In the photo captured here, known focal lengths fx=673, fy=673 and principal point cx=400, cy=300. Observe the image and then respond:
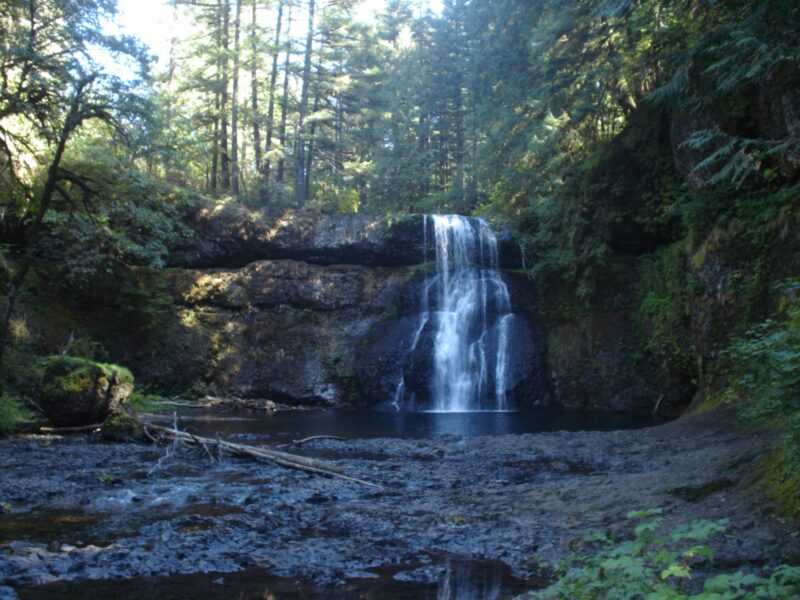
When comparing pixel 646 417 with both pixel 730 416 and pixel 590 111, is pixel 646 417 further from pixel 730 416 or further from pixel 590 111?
pixel 590 111

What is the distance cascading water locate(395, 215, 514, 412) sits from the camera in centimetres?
2044

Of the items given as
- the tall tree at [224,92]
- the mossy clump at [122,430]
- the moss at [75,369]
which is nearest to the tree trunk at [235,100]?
the tall tree at [224,92]

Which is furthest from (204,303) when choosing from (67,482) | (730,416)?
(730,416)

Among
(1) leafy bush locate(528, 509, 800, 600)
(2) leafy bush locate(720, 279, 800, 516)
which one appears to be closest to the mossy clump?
(1) leafy bush locate(528, 509, 800, 600)

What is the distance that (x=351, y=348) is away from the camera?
21.8 meters

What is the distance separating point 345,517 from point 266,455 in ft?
10.7

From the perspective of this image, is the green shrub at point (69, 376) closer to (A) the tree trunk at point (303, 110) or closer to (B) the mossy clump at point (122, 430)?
(B) the mossy clump at point (122, 430)

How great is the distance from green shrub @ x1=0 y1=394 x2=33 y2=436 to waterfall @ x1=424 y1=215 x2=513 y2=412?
11537mm

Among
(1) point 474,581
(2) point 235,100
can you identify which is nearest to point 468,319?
(2) point 235,100

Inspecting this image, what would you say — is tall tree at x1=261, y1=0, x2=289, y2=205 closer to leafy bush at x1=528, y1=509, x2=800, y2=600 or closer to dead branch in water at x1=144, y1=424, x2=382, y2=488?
dead branch in water at x1=144, y1=424, x2=382, y2=488

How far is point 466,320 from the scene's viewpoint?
70.8 feet

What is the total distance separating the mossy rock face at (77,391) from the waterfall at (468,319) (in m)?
10.3

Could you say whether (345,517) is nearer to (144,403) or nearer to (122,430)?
(122,430)

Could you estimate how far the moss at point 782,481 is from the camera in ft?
16.1
